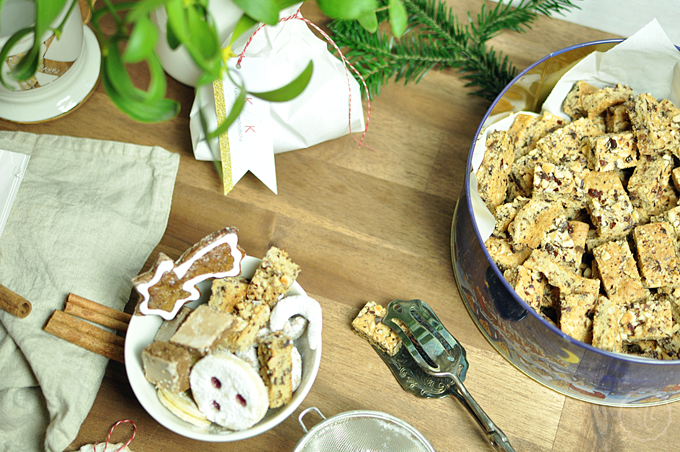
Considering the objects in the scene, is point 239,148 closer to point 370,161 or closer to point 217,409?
point 370,161

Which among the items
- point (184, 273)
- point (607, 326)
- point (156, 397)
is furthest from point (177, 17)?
point (607, 326)

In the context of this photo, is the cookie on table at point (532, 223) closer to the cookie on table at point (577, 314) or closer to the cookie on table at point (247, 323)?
the cookie on table at point (577, 314)

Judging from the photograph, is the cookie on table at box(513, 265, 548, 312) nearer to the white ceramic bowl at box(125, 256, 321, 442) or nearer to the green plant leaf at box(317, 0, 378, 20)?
the white ceramic bowl at box(125, 256, 321, 442)

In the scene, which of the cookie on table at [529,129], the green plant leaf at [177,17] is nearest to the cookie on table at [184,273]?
the green plant leaf at [177,17]

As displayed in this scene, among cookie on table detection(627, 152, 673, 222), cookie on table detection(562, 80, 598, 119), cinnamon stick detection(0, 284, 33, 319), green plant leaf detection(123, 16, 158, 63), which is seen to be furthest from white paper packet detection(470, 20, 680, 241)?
cinnamon stick detection(0, 284, 33, 319)

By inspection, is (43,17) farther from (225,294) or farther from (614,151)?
(614,151)

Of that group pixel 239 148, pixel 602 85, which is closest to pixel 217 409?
pixel 239 148
